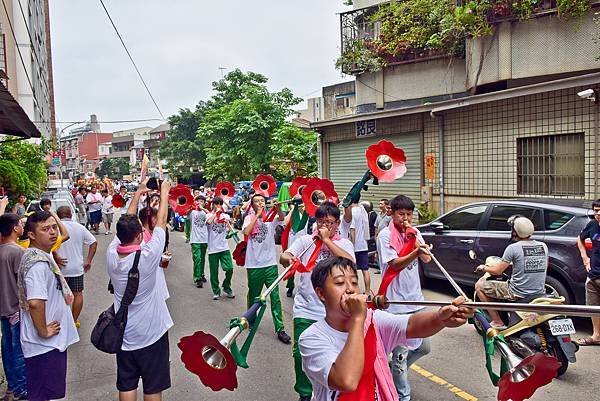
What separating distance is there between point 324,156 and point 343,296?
1549cm

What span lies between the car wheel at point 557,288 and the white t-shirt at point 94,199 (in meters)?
15.3

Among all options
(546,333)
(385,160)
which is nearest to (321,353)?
(385,160)

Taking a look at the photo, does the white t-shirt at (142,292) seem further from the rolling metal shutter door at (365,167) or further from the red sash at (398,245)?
the rolling metal shutter door at (365,167)

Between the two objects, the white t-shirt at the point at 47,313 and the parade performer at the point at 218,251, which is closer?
the white t-shirt at the point at 47,313

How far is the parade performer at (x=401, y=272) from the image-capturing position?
13.5 ft

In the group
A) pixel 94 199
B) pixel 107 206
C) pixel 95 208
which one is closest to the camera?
pixel 94 199

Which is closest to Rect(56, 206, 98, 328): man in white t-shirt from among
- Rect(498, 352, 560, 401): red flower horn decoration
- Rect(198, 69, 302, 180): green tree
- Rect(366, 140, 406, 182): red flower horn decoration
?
Rect(366, 140, 406, 182): red flower horn decoration

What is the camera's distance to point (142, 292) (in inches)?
146

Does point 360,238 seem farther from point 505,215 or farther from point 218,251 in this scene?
point 218,251

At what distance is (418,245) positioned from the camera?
396 cm

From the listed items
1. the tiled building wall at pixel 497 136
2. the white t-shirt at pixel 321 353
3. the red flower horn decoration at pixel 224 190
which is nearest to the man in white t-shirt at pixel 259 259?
the red flower horn decoration at pixel 224 190

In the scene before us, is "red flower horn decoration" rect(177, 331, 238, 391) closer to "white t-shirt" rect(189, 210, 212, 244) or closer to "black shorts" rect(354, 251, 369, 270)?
"black shorts" rect(354, 251, 369, 270)

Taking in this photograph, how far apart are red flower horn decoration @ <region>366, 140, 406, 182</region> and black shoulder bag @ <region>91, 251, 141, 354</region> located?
2.22m

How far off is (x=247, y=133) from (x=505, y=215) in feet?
61.4
